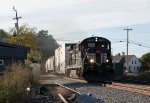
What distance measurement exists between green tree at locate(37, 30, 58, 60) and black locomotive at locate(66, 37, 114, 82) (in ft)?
320

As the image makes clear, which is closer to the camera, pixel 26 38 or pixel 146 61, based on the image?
pixel 26 38

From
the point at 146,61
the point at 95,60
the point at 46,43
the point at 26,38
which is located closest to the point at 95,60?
the point at 95,60

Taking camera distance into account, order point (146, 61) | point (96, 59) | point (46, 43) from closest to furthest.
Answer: point (96, 59) < point (146, 61) < point (46, 43)

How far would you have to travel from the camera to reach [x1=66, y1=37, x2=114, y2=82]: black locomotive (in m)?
32.0

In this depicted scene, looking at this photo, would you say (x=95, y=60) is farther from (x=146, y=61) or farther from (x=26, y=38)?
(x=146, y=61)

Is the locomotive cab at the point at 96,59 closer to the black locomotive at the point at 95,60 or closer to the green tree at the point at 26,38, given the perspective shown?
the black locomotive at the point at 95,60

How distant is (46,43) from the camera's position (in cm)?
14200

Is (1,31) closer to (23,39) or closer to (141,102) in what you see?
(23,39)

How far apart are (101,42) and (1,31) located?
10953 cm

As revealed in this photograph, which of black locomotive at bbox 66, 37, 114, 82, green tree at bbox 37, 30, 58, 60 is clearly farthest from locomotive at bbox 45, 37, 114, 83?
green tree at bbox 37, 30, 58, 60

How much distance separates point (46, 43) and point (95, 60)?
362 feet

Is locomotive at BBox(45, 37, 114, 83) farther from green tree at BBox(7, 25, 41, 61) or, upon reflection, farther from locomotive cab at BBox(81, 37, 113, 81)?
green tree at BBox(7, 25, 41, 61)

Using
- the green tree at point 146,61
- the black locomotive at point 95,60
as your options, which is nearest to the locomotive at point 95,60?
the black locomotive at point 95,60

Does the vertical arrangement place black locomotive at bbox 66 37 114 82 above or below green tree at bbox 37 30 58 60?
below
